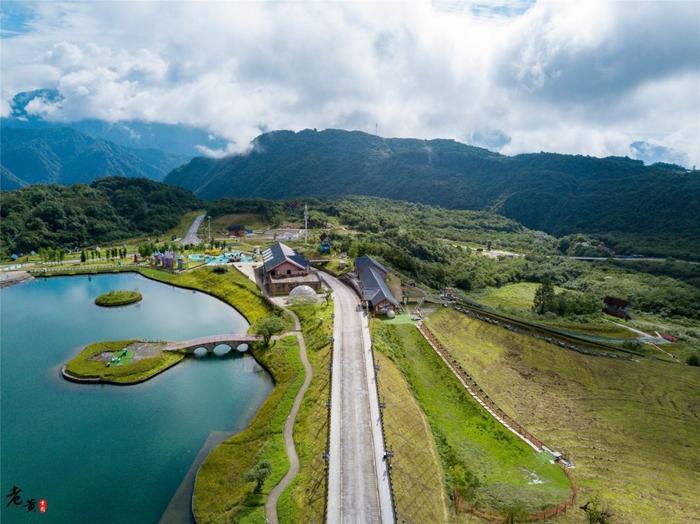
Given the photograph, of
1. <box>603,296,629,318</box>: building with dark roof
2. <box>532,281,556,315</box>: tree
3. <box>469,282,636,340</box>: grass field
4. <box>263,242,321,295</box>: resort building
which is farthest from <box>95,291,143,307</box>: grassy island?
<box>603,296,629,318</box>: building with dark roof

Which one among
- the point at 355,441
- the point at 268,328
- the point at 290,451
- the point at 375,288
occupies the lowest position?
the point at 290,451

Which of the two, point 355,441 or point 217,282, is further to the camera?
point 217,282

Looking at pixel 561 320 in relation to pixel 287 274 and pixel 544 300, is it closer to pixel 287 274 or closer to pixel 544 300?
pixel 544 300

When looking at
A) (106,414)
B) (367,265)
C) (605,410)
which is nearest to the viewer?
(605,410)

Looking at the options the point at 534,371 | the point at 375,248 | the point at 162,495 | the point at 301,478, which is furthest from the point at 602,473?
the point at 375,248

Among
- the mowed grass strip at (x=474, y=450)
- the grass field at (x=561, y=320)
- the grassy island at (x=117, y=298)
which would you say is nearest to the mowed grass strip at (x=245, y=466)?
the mowed grass strip at (x=474, y=450)

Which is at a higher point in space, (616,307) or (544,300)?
(544,300)

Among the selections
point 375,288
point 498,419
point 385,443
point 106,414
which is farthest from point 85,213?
point 498,419

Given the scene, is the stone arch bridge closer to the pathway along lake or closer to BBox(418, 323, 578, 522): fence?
the pathway along lake
